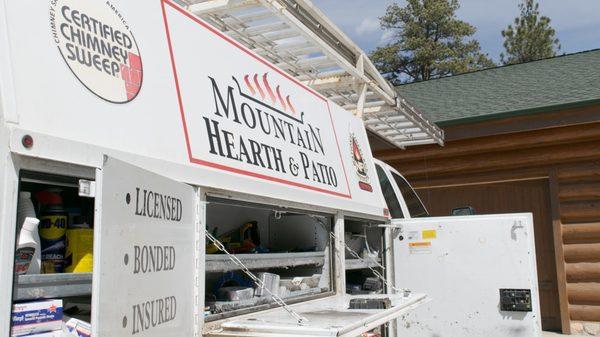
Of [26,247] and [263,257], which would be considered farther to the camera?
[263,257]

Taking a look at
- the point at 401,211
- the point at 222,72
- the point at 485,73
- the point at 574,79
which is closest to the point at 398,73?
the point at 485,73

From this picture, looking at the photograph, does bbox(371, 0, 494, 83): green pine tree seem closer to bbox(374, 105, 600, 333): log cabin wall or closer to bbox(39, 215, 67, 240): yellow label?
bbox(374, 105, 600, 333): log cabin wall

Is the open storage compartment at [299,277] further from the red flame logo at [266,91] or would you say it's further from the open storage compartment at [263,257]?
the red flame logo at [266,91]

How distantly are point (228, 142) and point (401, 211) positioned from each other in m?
3.36

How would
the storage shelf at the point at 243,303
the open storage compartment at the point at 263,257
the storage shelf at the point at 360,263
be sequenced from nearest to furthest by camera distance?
the storage shelf at the point at 243,303, the open storage compartment at the point at 263,257, the storage shelf at the point at 360,263

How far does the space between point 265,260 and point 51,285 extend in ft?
5.28

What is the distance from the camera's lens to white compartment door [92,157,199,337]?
173cm

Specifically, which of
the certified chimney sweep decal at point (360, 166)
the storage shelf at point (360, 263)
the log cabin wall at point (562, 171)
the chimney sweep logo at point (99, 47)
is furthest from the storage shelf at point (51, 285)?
the log cabin wall at point (562, 171)

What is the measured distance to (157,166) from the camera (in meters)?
2.40

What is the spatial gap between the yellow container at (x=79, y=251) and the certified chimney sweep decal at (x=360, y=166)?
2.71 metres

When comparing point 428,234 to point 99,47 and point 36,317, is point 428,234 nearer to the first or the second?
point 99,47

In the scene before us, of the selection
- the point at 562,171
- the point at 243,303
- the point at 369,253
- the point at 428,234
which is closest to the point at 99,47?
the point at 243,303

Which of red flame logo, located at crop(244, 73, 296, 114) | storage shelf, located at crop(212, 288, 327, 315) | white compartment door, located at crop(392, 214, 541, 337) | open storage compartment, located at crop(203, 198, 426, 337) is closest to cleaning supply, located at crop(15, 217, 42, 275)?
open storage compartment, located at crop(203, 198, 426, 337)

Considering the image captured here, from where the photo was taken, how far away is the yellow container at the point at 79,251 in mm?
2266
